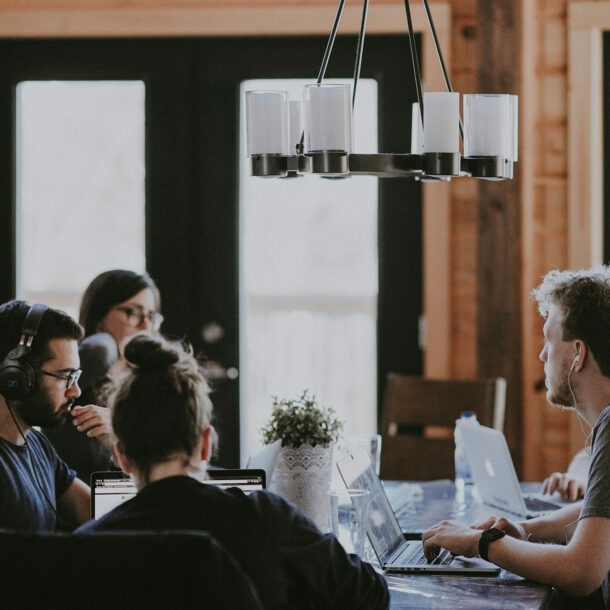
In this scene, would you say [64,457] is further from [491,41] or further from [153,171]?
[491,41]

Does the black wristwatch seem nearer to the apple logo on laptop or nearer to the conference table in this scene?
the conference table

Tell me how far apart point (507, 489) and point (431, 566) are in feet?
1.90

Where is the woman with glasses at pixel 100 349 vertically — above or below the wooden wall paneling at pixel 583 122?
below

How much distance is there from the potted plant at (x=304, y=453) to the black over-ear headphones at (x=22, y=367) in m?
0.57

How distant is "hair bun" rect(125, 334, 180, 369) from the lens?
1.58 m

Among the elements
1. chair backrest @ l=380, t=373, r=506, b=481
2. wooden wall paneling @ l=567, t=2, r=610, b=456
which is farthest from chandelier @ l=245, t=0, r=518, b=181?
wooden wall paneling @ l=567, t=2, r=610, b=456

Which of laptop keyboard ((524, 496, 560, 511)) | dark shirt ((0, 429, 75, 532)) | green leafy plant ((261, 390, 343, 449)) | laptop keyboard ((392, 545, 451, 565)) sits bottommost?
laptop keyboard ((524, 496, 560, 511))

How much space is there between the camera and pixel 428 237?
404 cm

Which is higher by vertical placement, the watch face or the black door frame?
the black door frame

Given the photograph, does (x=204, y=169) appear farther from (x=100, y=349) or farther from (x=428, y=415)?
(x=100, y=349)

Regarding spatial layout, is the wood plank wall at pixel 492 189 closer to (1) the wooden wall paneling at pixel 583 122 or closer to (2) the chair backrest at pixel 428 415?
(1) the wooden wall paneling at pixel 583 122

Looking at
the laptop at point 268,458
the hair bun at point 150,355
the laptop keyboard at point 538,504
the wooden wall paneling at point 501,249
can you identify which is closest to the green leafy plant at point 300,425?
the laptop at point 268,458

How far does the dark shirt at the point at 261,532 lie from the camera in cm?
147

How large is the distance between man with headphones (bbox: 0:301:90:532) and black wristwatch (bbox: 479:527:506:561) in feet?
2.74
